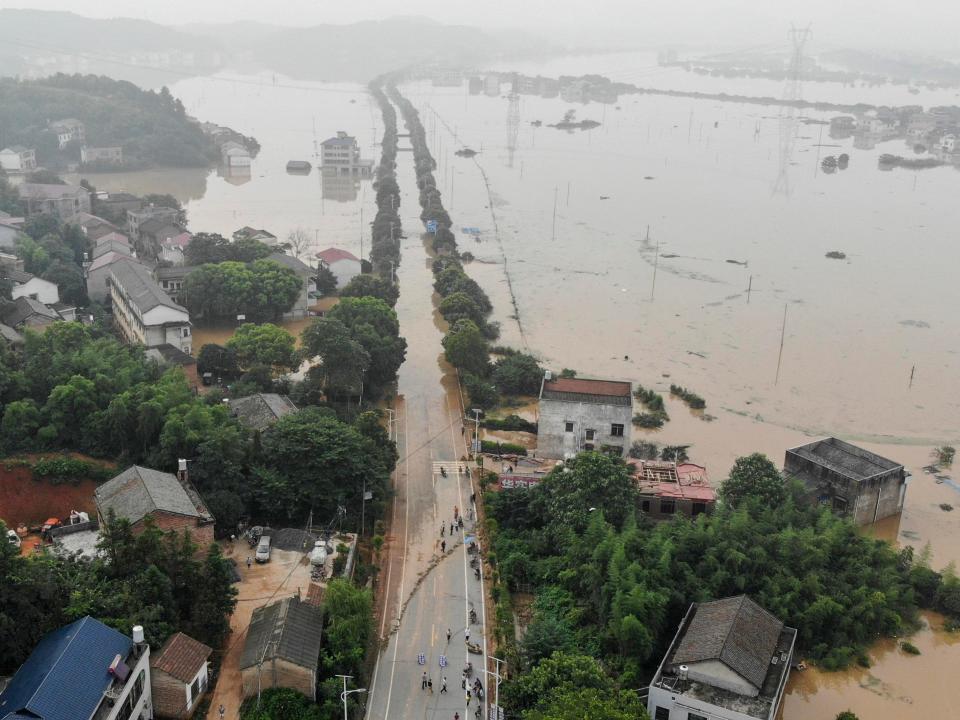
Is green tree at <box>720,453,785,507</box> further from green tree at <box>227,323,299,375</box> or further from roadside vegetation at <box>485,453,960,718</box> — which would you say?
green tree at <box>227,323,299,375</box>

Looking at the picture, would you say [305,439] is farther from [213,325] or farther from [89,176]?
[89,176]

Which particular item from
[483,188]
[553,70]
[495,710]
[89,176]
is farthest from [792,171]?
[553,70]

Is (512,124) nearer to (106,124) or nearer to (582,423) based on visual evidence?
(106,124)

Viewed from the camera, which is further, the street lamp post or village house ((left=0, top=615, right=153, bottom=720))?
the street lamp post

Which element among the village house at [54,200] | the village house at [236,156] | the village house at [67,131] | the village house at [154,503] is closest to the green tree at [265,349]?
the village house at [154,503]

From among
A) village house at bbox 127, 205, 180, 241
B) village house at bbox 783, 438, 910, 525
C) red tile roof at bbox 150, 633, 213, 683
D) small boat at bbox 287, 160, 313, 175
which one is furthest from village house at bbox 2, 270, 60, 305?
small boat at bbox 287, 160, 313, 175

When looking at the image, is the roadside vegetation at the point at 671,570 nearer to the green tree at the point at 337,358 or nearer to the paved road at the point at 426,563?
the paved road at the point at 426,563

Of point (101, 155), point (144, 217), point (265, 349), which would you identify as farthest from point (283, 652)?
point (101, 155)
